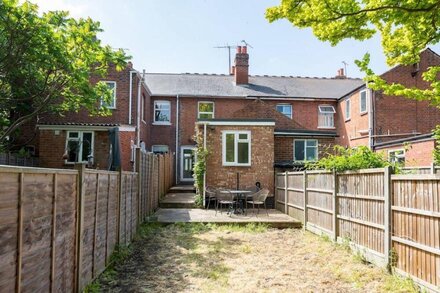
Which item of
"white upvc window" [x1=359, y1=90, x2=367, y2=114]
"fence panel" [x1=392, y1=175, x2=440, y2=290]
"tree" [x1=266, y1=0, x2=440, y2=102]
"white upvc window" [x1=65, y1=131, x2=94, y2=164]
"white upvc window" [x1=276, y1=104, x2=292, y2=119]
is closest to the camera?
"fence panel" [x1=392, y1=175, x2=440, y2=290]

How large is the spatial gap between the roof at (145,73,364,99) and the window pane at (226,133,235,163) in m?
9.94

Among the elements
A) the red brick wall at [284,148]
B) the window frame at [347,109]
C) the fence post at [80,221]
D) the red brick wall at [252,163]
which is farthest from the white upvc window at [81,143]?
the window frame at [347,109]

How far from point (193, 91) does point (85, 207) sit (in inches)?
840

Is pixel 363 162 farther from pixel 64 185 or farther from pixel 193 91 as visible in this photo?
pixel 193 91

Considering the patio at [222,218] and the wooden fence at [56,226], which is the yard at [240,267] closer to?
the wooden fence at [56,226]

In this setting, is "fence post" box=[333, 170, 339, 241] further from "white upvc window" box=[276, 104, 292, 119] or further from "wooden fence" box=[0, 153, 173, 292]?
"white upvc window" box=[276, 104, 292, 119]

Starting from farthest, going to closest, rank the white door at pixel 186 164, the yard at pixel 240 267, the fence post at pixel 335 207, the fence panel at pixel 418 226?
1. the white door at pixel 186 164
2. the fence post at pixel 335 207
3. the yard at pixel 240 267
4. the fence panel at pixel 418 226

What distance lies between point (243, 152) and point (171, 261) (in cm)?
926

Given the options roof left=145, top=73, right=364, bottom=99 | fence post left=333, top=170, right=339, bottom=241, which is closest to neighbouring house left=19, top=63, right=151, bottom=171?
roof left=145, top=73, right=364, bottom=99

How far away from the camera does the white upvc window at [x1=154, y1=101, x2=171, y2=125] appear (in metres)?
25.5

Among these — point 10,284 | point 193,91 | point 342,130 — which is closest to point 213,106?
point 193,91

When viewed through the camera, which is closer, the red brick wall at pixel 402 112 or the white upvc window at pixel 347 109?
the red brick wall at pixel 402 112

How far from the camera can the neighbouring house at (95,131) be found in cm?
1819

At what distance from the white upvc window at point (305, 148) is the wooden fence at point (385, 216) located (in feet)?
24.3
